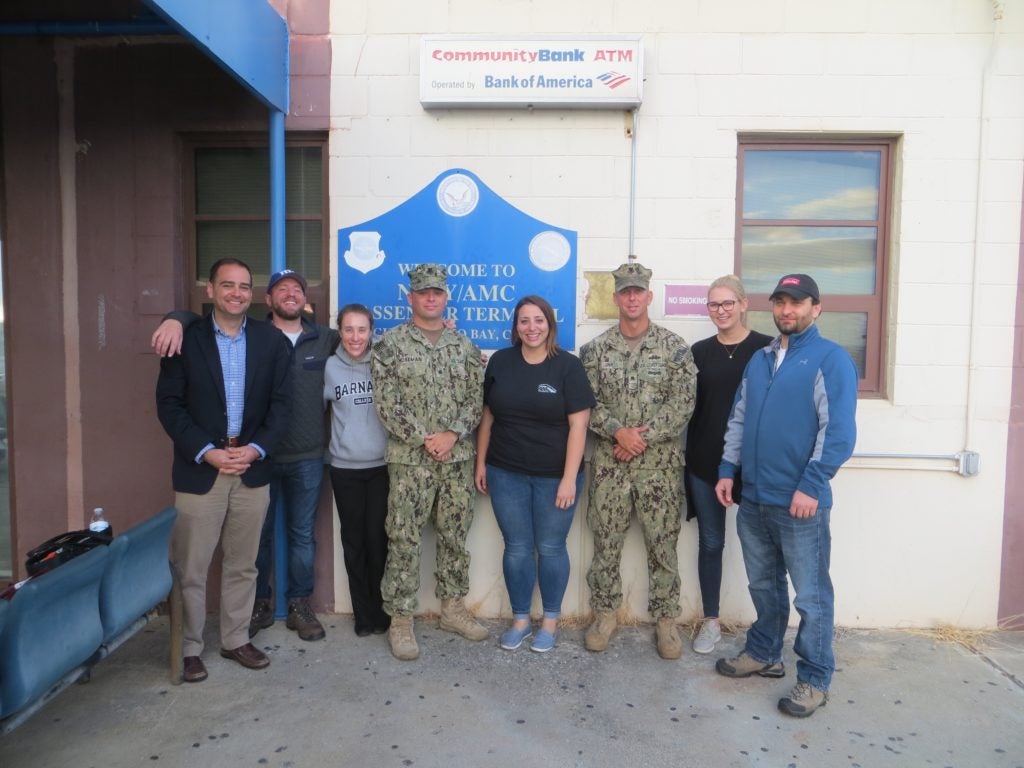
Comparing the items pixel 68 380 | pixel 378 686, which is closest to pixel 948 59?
pixel 378 686

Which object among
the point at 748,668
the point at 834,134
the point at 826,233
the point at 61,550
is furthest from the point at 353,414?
the point at 834,134

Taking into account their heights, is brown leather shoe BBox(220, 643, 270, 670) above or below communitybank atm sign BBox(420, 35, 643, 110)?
below

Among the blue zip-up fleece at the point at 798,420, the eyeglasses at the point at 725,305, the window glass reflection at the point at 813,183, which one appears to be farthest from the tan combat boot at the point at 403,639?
the window glass reflection at the point at 813,183

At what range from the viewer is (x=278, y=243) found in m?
4.03

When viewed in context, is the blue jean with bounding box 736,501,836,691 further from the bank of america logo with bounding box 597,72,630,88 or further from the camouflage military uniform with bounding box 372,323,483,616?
the bank of america logo with bounding box 597,72,630,88

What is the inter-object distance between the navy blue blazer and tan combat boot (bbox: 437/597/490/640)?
50.2 inches

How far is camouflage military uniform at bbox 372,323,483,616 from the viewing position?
3.67m

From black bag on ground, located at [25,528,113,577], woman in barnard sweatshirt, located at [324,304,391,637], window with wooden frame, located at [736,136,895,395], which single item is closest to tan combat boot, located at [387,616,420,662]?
woman in barnard sweatshirt, located at [324,304,391,637]

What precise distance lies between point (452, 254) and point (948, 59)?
3002mm

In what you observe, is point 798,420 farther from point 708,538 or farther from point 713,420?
point 708,538

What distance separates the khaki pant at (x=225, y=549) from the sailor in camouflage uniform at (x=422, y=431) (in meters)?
0.69

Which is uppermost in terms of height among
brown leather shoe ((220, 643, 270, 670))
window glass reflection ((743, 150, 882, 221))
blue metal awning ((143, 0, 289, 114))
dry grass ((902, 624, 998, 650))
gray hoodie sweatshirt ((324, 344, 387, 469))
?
blue metal awning ((143, 0, 289, 114))

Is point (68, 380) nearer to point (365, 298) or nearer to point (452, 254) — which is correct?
point (365, 298)

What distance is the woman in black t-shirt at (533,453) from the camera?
3.64 meters
